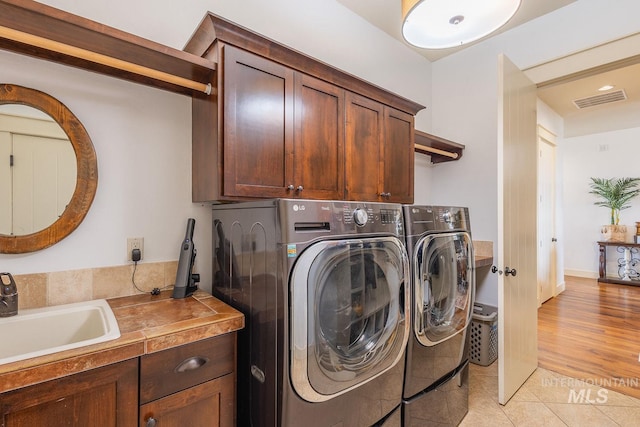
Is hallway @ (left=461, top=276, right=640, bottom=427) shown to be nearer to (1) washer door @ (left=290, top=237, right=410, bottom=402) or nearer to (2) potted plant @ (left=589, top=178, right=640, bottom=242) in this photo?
(1) washer door @ (left=290, top=237, right=410, bottom=402)

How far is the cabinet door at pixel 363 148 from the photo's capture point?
194 cm

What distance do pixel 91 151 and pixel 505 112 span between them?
2.46 metres

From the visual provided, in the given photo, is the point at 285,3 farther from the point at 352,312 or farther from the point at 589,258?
the point at 589,258

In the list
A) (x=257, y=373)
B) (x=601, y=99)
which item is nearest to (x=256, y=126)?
(x=257, y=373)

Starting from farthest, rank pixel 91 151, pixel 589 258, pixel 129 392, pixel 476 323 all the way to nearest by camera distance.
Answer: pixel 589 258, pixel 476 323, pixel 91 151, pixel 129 392

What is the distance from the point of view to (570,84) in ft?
12.1

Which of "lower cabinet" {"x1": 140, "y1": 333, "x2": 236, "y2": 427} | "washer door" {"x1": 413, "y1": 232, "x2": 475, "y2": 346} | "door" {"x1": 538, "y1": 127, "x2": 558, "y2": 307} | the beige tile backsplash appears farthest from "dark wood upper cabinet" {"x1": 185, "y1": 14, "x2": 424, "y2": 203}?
"door" {"x1": 538, "y1": 127, "x2": 558, "y2": 307}

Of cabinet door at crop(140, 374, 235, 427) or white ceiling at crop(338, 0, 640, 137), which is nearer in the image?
cabinet door at crop(140, 374, 235, 427)

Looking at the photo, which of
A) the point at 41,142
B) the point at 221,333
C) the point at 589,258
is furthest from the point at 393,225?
the point at 589,258

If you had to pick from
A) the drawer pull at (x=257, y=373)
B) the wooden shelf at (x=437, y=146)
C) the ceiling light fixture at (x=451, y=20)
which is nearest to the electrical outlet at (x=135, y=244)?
the drawer pull at (x=257, y=373)

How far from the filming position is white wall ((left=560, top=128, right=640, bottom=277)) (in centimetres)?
550

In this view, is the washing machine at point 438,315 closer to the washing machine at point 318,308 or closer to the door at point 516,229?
the washing machine at point 318,308

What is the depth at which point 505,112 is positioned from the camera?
208cm

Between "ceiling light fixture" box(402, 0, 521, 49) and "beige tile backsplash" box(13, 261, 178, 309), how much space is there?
168 centimetres
